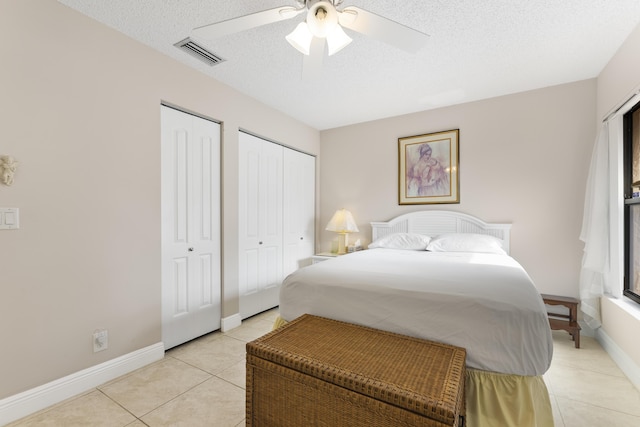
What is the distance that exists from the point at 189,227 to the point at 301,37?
1.82 metres

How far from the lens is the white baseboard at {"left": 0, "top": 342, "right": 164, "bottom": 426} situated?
1575mm

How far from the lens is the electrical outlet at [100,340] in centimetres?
191

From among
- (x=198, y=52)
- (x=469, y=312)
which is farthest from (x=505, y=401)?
(x=198, y=52)

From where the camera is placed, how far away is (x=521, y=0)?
5.67ft

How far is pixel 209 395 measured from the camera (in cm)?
182

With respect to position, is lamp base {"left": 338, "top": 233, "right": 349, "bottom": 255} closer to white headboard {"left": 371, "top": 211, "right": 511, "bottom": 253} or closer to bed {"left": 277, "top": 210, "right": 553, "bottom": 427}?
white headboard {"left": 371, "top": 211, "right": 511, "bottom": 253}

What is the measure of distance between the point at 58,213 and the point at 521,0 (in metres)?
3.15

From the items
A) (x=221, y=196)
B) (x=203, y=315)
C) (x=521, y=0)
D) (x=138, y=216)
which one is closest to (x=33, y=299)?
(x=138, y=216)

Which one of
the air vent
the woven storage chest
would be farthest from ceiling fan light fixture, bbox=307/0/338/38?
the woven storage chest

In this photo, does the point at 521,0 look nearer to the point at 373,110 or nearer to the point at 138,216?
the point at 373,110

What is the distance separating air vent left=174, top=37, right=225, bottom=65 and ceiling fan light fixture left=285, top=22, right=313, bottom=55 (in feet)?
3.30

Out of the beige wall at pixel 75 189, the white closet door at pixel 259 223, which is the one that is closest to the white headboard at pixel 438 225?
the white closet door at pixel 259 223

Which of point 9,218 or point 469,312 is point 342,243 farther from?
point 9,218

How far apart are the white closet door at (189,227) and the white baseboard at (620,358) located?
3262 mm
